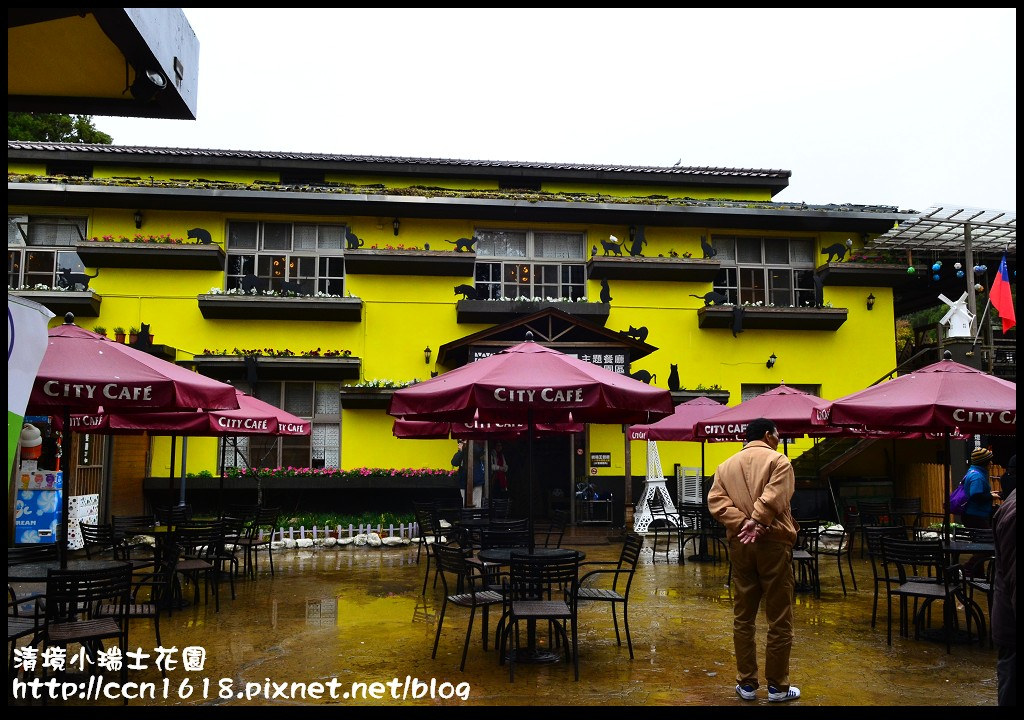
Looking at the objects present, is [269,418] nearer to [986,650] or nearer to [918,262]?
[986,650]

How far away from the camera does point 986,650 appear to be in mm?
7402

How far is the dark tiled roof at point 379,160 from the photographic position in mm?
20594

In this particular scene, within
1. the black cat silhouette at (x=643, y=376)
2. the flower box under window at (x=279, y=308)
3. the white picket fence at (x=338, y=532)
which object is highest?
the flower box under window at (x=279, y=308)

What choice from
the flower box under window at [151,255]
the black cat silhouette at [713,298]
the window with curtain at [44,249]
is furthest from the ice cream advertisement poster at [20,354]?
the black cat silhouette at [713,298]

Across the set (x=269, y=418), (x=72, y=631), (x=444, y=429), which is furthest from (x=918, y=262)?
(x=72, y=631)

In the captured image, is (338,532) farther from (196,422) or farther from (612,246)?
(612,246)

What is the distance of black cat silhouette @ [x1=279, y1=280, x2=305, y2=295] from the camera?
19297 mm

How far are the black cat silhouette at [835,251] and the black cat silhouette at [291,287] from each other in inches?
510

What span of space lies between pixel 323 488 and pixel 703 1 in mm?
15737

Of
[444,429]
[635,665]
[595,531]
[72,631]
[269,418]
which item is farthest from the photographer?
[595,531]

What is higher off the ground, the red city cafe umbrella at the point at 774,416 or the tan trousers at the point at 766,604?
the red city cafe umbrella at the point at 774,416

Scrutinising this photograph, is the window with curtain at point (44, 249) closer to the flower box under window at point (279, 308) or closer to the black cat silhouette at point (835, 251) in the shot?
the flower box under window at point (279, 308)

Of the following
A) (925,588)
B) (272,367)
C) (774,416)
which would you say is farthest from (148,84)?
(272,367)

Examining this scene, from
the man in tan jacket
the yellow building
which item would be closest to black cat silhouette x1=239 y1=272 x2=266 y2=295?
the yellow building
